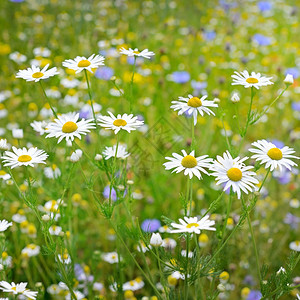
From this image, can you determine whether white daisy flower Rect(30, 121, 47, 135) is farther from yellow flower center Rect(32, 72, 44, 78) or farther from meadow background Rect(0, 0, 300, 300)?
yellow flower center Rect(32, 72, 44, 78)

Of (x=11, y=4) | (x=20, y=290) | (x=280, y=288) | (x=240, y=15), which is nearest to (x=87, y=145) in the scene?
(x=20, y=290)

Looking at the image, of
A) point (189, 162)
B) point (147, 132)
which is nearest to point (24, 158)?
point (189, 162)

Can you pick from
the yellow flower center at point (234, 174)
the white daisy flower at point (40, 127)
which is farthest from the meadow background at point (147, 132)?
the yellow flower center at point (234, 174)

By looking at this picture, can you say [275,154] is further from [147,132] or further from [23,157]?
[147,132]

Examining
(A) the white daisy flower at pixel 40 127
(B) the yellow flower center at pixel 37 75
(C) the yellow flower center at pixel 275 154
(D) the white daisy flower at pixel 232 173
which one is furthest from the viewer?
(A) the white daisy flower at pixel 40 127

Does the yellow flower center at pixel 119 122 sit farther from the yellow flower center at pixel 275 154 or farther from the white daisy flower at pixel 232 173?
the yellow flower center at pixel 275 154

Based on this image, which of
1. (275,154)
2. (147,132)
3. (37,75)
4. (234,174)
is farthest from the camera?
(147,132)

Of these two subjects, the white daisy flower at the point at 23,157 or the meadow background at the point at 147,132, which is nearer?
the white daisy flower at the point at 23,157

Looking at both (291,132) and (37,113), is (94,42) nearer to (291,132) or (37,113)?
(37,113)
